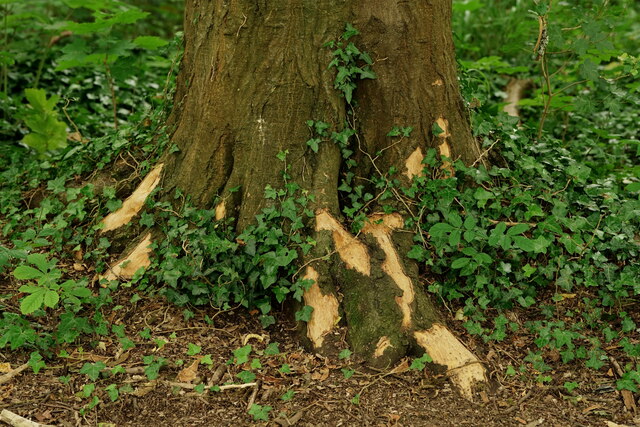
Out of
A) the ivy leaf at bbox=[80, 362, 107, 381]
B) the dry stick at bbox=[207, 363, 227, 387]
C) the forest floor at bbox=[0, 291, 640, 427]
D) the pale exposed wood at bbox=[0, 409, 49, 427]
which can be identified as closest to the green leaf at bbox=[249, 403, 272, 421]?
the forest floor at bbox=[0, 291, 640, 427]

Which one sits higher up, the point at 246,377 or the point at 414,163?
the point at 414,163

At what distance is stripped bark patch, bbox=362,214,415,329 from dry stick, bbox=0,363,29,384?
1.82 meters

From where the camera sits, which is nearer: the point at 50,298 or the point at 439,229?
the point at 50,298

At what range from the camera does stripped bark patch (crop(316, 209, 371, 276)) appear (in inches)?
130

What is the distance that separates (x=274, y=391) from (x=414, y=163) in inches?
59.9

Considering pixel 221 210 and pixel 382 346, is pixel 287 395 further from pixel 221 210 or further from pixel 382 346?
pixel 221 210

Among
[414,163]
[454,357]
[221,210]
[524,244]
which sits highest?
[414,163]

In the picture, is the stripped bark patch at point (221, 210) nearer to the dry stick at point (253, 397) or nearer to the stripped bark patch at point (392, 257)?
the stripped bark patch at point (392, 257)

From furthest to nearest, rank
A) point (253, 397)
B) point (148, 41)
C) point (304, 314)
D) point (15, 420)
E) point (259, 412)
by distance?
point (148, 41) < point (304, 314) < point (253, 397) < point (259, 412) < point (15, 420)

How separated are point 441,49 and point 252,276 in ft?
Result: 5.58

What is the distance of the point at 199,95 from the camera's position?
3648mm

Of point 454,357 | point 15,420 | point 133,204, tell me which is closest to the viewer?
point 15,420

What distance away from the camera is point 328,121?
347cm

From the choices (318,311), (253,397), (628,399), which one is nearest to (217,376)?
(253,397)
